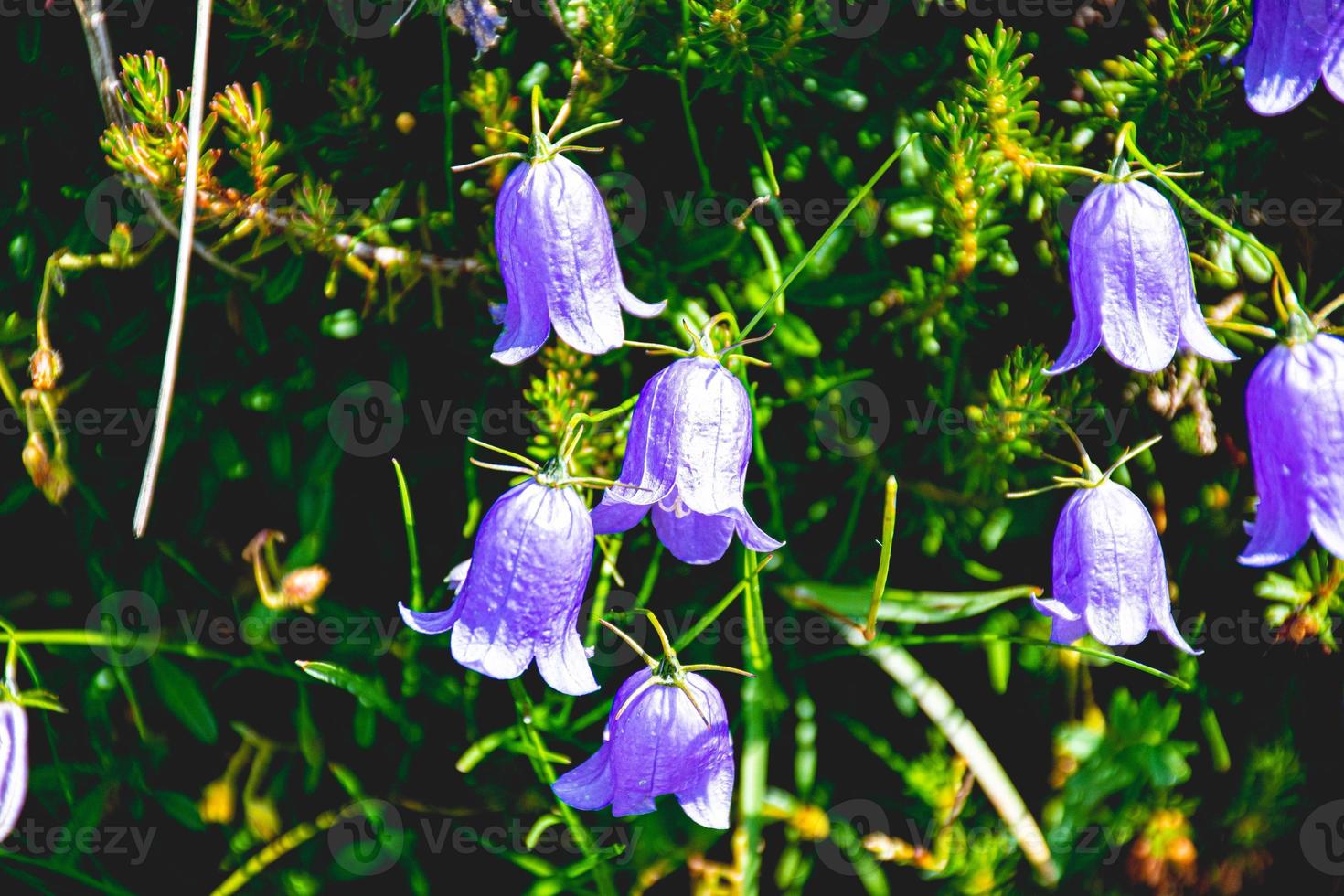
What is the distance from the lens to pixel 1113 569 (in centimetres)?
126

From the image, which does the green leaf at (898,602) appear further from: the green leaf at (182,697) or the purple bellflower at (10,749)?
the purple bellflower at (10,749)

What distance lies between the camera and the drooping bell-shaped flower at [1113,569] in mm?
1264

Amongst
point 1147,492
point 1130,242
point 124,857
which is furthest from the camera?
point 124,857

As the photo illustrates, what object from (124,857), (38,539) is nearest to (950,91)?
(38,539)

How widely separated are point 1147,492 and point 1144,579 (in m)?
0.30

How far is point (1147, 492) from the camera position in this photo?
5.03 ft

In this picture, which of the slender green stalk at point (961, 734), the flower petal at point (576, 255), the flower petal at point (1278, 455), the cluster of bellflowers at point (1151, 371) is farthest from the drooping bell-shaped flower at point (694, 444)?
the flower petal at point (1278, 455)

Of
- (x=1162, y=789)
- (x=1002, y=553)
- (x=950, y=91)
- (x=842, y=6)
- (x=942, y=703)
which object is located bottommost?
(x=1162, y=789)

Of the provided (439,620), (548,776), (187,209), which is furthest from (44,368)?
(548,776)

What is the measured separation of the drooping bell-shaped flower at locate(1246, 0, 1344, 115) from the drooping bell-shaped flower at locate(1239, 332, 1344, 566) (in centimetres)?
27

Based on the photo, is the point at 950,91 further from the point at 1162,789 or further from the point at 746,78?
the point at 1162,789

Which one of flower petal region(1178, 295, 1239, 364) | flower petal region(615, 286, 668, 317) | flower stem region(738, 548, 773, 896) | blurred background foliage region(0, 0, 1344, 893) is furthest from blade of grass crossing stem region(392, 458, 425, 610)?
flower petal region(1178, 295, 1239, 364)

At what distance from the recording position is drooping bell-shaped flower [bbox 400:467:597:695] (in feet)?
3.96

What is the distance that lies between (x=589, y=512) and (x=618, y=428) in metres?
0.23
